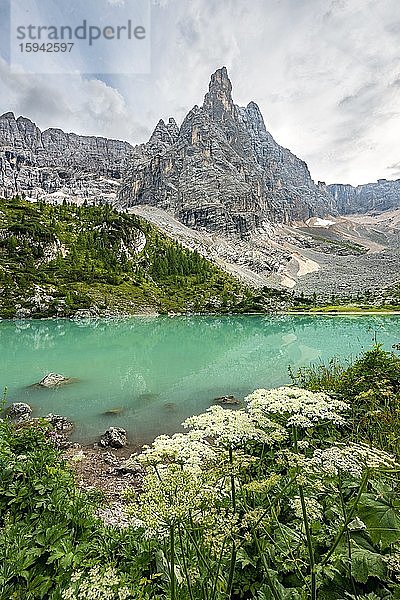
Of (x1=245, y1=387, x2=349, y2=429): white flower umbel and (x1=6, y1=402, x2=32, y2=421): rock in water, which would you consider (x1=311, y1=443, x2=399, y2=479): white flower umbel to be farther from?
(x1=6, y1=402, x2=32, y2=421): rock in water

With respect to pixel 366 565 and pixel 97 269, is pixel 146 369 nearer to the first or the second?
pixel 366 565

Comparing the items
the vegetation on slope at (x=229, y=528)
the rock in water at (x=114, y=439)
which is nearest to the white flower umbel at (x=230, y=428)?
the vegetation on slope at (x=229, y=528)

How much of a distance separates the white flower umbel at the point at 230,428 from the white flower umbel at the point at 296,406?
11 centimetres

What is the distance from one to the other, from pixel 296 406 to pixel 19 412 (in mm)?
17426

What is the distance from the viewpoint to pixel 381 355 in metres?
10.4

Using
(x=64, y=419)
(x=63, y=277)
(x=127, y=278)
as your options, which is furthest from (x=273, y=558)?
(x=127, y=278)

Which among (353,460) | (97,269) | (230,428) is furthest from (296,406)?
(97,269)

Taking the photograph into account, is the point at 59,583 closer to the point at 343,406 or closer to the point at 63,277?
the point at 343,406

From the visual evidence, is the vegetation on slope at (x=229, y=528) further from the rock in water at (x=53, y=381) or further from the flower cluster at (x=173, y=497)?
the rock in water at (x=53, y=381)

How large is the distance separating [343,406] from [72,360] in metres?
32.7

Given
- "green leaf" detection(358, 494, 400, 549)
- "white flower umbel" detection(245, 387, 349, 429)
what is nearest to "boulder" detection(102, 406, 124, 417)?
"white flower umbel" detection(245, 387, 349, 429)

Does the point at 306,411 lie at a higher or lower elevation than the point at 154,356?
higher

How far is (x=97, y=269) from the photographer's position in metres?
117

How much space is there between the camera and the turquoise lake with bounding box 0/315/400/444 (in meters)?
17.9
